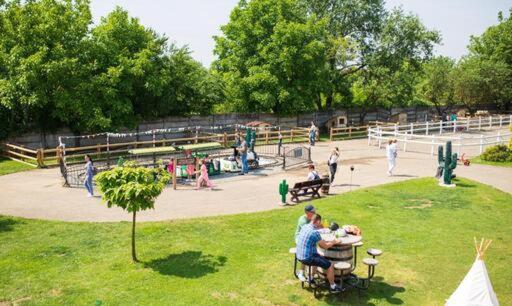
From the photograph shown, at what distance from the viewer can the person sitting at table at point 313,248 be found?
9.43 meters

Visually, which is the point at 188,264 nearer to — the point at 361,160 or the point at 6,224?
the point at 6,224

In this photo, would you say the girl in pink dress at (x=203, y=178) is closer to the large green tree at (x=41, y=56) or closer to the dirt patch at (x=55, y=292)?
the dirt patch at (x=55, y=292)

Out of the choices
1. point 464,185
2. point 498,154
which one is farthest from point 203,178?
point 498,154

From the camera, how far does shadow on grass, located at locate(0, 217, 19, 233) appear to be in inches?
563

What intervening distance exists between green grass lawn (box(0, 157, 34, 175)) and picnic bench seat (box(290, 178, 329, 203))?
1549 cm

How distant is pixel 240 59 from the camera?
39.0 metres

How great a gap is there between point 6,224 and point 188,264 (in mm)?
7120

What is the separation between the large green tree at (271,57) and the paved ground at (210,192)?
12.4 m

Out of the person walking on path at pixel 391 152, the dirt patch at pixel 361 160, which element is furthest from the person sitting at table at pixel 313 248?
the dirt patch at pixel 361 160

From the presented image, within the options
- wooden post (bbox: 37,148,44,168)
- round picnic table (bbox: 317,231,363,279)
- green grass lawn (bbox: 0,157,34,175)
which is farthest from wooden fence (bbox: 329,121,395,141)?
round picnic table (bbox: 317,231,363,279)

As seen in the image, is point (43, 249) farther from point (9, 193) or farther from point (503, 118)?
point (503, 118)

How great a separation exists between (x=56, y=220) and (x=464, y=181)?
16.3 meters

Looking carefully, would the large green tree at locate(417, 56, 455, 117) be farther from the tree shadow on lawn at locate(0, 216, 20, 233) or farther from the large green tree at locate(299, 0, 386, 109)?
the tree shadow on lawn at locate(0, 216, 20, 233)

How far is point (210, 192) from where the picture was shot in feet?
63.2
